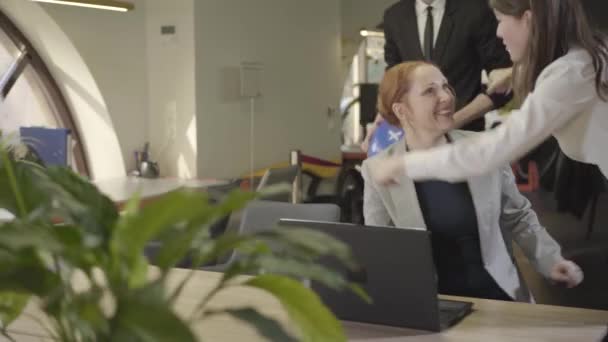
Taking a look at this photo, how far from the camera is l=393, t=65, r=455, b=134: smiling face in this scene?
286cm

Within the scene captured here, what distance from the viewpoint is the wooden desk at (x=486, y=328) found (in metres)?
1.92

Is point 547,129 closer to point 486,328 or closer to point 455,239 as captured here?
point 486,328

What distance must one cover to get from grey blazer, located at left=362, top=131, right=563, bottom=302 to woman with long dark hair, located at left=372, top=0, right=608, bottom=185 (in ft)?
2.36

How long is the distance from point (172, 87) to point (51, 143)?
1566 mm

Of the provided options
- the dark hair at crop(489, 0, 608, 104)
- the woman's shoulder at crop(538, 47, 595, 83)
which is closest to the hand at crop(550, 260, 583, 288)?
the dark hair at crop(489, 0, 608, 104)

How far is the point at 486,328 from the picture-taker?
6.54 ft

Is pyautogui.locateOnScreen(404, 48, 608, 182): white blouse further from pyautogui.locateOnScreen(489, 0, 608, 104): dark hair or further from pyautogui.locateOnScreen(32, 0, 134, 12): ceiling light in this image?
pyautogui.locateOnScreen(32, 0, 134, 12): ceiling light

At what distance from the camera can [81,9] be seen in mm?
6070

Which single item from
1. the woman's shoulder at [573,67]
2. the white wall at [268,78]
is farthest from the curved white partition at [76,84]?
the woman's shoulder at [573,67]

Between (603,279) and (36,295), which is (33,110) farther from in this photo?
(36,295)

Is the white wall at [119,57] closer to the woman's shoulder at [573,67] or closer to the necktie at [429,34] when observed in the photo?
the necktie at [429,34]

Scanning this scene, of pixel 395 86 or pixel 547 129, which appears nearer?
pixel 547 129

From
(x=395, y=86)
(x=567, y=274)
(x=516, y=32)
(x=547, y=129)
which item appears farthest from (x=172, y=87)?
(x=547, y=129)

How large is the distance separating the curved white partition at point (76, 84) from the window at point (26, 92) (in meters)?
0.05
